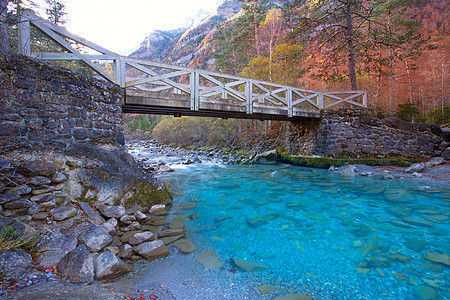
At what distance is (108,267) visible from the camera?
2.17 meters

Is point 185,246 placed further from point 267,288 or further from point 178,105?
point 178,105

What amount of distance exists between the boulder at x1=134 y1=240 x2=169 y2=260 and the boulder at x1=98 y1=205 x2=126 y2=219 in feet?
3.50

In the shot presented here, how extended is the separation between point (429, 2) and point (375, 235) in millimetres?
48605

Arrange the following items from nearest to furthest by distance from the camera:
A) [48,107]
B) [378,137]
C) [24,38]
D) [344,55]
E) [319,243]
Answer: [319,243] → [48,107] → [24,38] → [378,137] → [344,55]

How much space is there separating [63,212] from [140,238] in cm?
120

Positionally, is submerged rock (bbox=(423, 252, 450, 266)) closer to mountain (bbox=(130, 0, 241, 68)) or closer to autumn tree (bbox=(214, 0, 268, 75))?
autumn tree (bbox=(214, 0, 268, 75))

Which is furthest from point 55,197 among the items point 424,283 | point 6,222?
point 424,283

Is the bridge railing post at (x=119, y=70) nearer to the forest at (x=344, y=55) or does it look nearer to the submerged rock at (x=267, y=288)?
the submerged rock at (x=267, y=288)

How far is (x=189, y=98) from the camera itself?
702 cm

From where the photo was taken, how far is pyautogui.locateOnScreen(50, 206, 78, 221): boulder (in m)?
2.89

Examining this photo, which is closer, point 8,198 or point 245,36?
point 8,198

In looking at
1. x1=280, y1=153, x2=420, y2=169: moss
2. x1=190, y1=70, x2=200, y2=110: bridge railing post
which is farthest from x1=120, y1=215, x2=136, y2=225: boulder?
x1=280, y1=153, x2=420, y2=169: moss

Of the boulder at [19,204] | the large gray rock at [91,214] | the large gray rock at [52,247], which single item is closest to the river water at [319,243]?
the large gray rock at [52,247]

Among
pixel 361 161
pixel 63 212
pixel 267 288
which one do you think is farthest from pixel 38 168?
pixel 361 161
